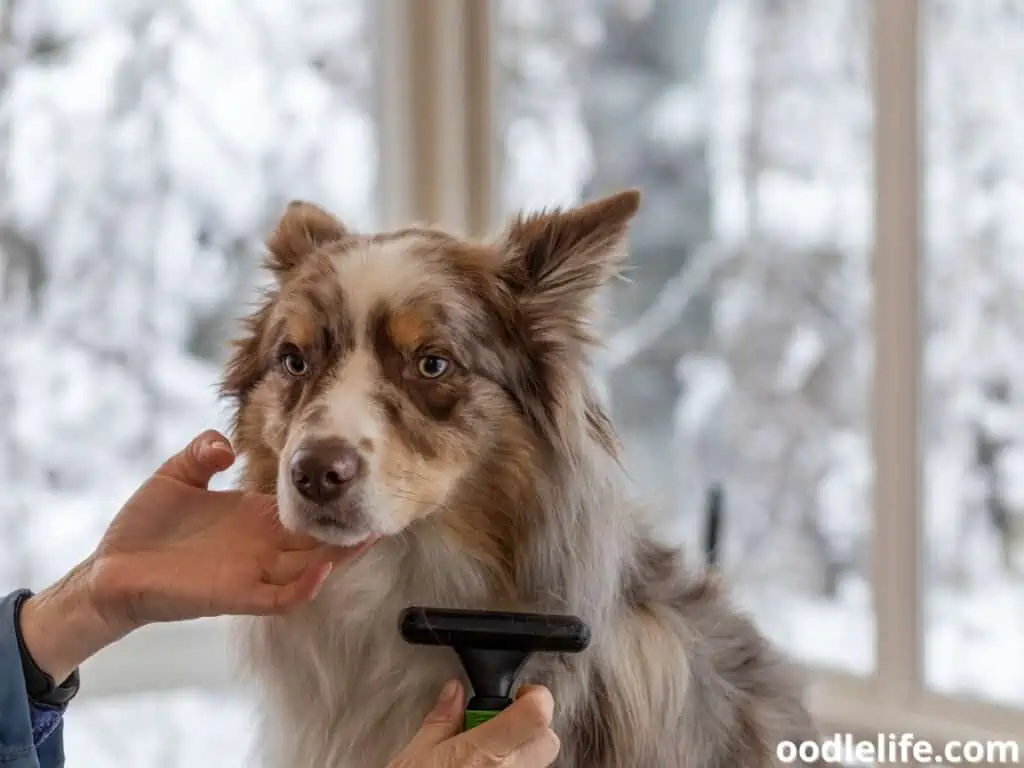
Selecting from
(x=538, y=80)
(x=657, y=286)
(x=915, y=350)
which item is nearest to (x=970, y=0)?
(x=915, y=350)

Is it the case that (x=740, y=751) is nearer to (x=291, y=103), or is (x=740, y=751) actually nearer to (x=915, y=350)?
(x=915, y=350)

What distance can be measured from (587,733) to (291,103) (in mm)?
2053

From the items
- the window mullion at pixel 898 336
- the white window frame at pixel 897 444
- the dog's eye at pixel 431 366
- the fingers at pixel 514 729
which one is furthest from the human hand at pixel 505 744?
the window mullion at pixel 898 336

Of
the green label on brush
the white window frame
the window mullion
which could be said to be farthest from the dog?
the window mullion

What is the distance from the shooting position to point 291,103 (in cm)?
298

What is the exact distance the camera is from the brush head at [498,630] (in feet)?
4.26

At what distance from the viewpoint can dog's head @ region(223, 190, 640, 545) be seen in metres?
1.31

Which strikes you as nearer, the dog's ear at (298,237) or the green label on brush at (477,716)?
the green label on brush at (477,716)

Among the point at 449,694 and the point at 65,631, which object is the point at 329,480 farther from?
the point at 65,631

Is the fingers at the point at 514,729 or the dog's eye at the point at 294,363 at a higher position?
the dog's eye at the point at 294,363

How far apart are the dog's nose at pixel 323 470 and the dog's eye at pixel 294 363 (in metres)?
0.20

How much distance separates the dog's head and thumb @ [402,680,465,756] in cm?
20

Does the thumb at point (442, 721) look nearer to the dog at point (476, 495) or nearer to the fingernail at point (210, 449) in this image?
the dog at point (476, 495)

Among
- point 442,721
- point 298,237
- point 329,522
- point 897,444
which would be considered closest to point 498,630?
point 442,721
